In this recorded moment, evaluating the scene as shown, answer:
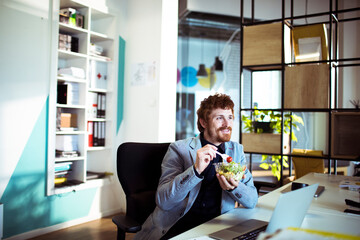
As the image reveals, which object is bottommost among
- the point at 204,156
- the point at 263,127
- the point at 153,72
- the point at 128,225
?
the point at 128,225

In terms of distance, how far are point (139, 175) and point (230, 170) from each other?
2.02ft

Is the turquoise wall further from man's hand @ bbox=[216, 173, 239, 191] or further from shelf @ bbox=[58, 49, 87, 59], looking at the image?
man's hand @ bbox=[216, 173, 239, 191]

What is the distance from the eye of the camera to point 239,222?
1284mm

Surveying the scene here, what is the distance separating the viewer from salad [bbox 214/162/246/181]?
4.37ft

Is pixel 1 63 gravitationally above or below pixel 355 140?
above

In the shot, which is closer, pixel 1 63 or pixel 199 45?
pixel 1 63

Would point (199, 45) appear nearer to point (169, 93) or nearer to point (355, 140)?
point (169, 93)

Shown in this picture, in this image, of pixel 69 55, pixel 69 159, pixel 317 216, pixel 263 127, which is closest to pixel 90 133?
pixel 69 159

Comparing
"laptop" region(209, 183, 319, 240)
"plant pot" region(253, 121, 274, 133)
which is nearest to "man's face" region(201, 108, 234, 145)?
"laptop" region(209, 183, 319, 240)

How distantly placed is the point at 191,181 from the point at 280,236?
0.94 m

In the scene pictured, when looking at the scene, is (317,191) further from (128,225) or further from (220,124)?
(128,225)

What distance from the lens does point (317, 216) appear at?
1388mm

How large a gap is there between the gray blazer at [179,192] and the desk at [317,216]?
0.08 meters

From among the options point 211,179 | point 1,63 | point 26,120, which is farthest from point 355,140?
point 1,63
